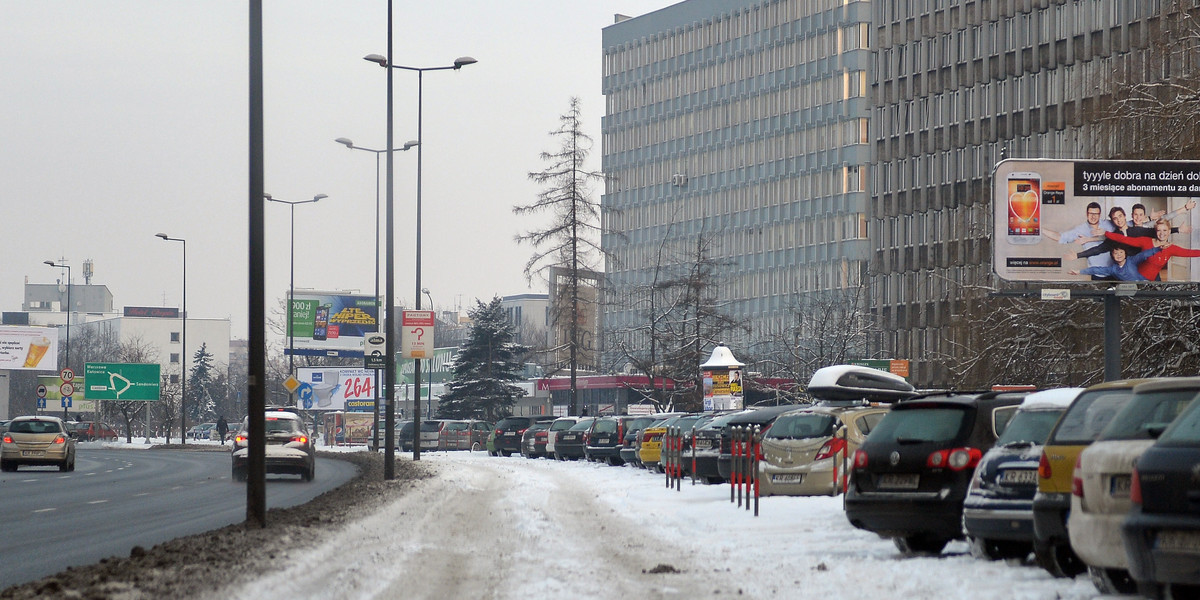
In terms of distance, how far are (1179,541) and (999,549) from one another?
5.22 m

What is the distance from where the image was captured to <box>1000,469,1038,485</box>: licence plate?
13.1 m

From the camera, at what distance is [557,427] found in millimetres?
50844

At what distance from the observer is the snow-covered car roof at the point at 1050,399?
13.6 metres

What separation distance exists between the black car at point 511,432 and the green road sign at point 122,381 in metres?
36.7

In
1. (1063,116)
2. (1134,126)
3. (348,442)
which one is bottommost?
(348,442)

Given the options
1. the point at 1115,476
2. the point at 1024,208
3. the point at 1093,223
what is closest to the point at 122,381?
the point at 1024,208

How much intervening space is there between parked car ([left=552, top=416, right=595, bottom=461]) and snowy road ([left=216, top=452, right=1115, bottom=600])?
23748 mm

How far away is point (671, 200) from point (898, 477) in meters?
111

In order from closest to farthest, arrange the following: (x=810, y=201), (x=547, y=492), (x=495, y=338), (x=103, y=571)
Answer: (x=103, y=571), (x=547, y=492), (x=495, y=338), (x=810, y=201)

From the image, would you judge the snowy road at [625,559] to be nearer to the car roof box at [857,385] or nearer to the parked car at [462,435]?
the car roof box at [857,385]

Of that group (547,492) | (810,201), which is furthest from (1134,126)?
(810,201)

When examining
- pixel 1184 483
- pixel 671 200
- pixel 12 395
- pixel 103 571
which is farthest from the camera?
pixel 12 395

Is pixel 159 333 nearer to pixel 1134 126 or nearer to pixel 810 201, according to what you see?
pixel 810 201

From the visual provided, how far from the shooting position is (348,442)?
3381 inches
